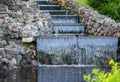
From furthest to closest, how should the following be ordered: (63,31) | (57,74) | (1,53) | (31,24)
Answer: (63,31)
(31,24)
(1,53)
(57,74)

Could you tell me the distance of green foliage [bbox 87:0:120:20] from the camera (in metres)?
21.1

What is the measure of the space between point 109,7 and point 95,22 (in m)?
1.31

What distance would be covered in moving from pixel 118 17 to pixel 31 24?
4.51 meters

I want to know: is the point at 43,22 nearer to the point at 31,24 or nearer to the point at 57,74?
the point at 31,24

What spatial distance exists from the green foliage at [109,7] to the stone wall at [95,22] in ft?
1.78

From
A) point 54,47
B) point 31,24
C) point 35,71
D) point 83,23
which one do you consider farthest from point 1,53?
point 83,23

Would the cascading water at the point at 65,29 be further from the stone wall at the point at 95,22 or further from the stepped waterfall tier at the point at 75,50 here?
the stepped waterfall tier at the point at 75,50

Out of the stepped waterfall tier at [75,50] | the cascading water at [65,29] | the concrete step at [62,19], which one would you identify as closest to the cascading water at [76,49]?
the stepped waterfall tier at [75,50]

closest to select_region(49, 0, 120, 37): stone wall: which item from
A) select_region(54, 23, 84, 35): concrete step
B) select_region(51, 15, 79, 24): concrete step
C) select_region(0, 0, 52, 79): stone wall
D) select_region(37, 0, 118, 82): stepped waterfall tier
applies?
select_region(51, 15, 79, 24): concrete step

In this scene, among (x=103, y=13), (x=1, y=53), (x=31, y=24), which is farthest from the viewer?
(x=103, y=13)

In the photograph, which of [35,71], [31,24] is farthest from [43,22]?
[35,71]

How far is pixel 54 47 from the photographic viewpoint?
17031 mm

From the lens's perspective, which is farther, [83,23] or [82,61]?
[83,23]

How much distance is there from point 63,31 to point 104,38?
3479 millimetres
